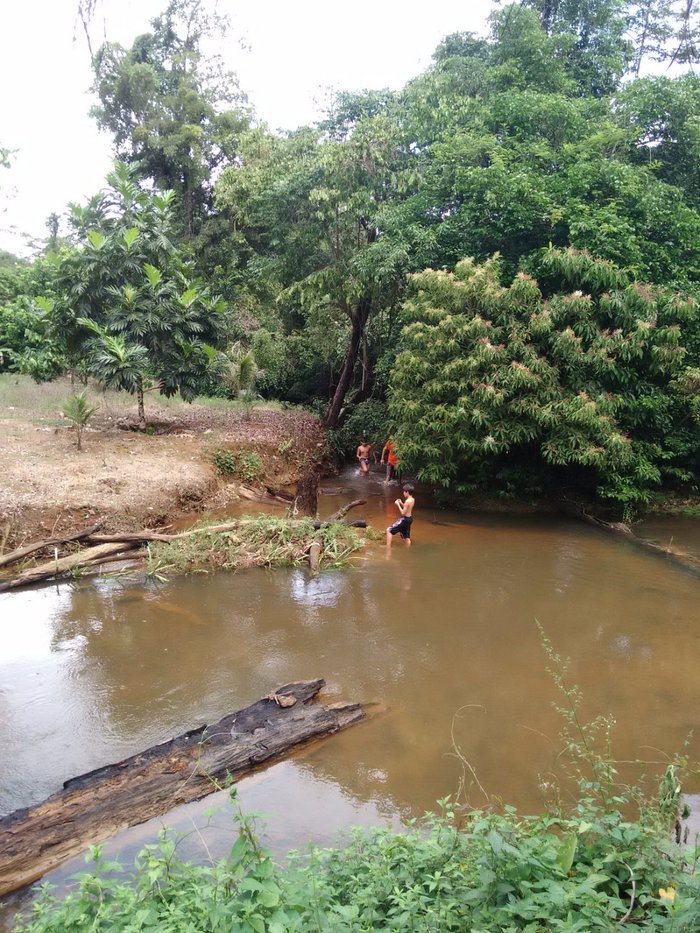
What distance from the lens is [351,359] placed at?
19219 mm

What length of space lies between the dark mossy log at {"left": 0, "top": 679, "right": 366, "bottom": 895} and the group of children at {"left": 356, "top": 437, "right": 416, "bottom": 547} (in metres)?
5.45

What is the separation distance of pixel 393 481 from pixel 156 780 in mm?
12776

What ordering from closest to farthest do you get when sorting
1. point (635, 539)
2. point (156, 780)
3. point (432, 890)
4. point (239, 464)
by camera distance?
1. point (432, 890)
2. point (156, 780)
3. point (635, 539)
4. point (239, 464)

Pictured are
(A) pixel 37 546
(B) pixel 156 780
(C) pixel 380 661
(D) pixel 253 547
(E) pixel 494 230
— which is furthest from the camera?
(E) pixel 494 230

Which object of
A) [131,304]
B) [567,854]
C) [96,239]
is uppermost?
[96,239]

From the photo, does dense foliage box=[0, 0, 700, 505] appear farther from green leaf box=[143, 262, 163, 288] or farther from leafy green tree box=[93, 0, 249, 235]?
leafy green tree box=[93, 0, 249, 235]

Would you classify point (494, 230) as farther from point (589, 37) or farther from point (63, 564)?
point (63, 564)

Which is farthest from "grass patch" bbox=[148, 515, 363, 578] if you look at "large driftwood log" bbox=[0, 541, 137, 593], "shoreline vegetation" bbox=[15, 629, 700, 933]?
"shoreline vegetation" bbox=[15, 629, 700, 933]

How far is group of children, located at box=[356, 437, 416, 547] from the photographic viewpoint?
11008 mm

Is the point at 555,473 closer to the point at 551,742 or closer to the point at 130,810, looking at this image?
the point at 551,742

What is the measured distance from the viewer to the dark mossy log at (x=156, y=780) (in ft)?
13.2

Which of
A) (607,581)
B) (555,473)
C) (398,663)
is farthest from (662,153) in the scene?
(398,663)

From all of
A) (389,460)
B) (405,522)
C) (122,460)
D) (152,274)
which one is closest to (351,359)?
(389,460)

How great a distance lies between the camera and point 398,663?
22.7 feet
